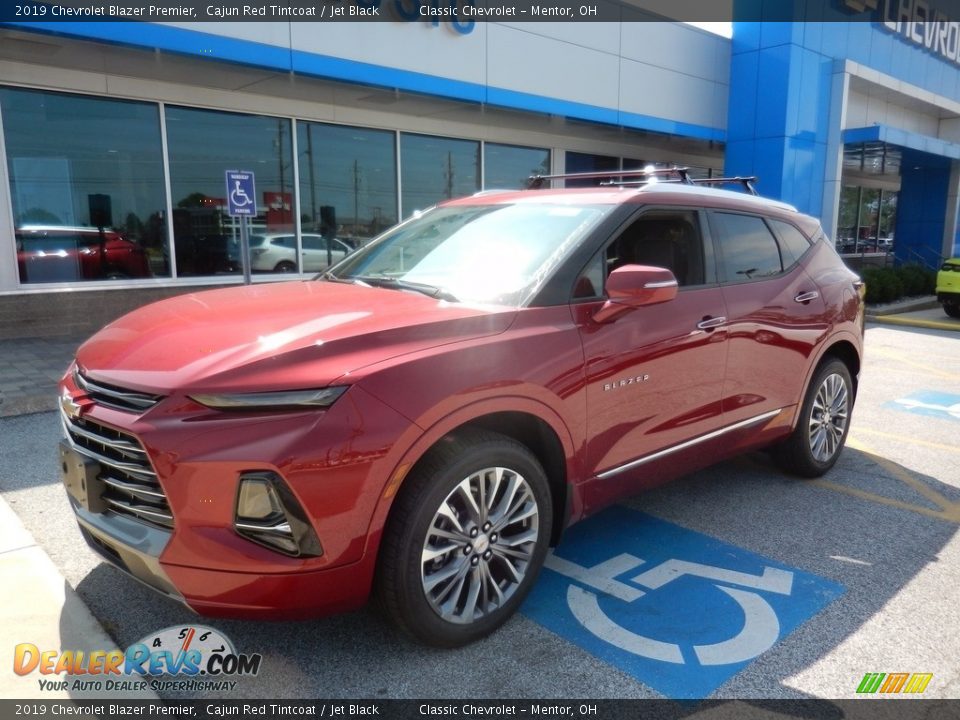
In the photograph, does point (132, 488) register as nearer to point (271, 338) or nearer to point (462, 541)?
point (271, 338)

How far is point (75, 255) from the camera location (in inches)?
387

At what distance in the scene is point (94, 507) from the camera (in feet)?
8.31

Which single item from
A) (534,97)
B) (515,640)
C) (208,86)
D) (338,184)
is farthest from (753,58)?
(515,640)

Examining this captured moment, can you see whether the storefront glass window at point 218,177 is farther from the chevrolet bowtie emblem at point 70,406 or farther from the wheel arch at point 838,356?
the wheel arch at point 838,356

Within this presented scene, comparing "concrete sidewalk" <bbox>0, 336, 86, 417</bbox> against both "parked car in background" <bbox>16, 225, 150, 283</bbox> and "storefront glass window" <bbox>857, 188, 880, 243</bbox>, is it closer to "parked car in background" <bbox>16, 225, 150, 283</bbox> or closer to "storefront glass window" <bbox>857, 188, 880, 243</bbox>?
"parked car in background" <bbox>16, 225, 150, 283</bbox>

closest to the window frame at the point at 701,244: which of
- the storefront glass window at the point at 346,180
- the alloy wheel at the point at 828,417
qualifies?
the alloy wheel at the point at 828,417

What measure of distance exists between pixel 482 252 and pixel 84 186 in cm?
873

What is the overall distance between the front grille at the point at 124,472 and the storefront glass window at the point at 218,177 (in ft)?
28.8

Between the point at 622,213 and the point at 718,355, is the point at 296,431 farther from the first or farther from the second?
the point at 718,355

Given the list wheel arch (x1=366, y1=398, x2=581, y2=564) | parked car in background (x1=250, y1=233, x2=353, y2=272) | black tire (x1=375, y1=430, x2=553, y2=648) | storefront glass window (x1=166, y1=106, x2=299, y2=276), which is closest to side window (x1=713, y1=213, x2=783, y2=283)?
wheel arch (x1=366, y1=398, x2=581, y2=564)

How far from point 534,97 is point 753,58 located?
6641 mm

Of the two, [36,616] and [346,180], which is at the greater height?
[346,180]

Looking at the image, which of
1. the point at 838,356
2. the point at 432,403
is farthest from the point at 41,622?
the point at 838,356

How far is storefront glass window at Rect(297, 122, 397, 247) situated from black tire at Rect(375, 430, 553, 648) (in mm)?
9898
